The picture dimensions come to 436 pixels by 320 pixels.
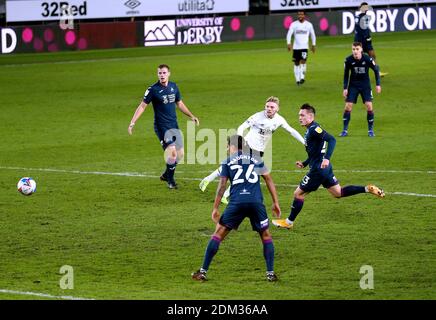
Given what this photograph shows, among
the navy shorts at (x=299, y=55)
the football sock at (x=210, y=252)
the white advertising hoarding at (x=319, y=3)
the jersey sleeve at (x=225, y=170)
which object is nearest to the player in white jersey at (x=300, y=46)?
the navy shorts at (x=299, y=55)

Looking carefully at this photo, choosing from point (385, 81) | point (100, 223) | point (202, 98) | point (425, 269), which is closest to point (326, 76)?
point (385, 81)

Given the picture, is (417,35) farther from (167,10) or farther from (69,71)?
(69,71)

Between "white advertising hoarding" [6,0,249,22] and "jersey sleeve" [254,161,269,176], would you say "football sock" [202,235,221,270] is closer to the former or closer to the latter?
"jersey sleeve" [254,161,269,176]

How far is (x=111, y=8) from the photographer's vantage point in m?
52.3

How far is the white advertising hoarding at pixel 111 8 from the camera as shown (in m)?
49.2

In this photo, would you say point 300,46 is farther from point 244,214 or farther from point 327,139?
point 244,214

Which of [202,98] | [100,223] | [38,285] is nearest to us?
[38,285]

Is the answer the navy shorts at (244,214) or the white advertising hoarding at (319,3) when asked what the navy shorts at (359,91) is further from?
the white advertising hoarding at (319,3)

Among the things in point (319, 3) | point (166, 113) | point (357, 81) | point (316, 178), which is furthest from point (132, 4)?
point (316, 178)

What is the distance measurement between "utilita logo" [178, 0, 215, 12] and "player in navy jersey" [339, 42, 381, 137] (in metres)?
27.3

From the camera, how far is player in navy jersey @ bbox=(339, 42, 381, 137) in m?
26.9

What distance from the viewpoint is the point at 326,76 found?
40312 millimetres

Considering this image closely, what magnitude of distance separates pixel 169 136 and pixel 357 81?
753cm

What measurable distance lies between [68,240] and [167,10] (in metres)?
37.5
